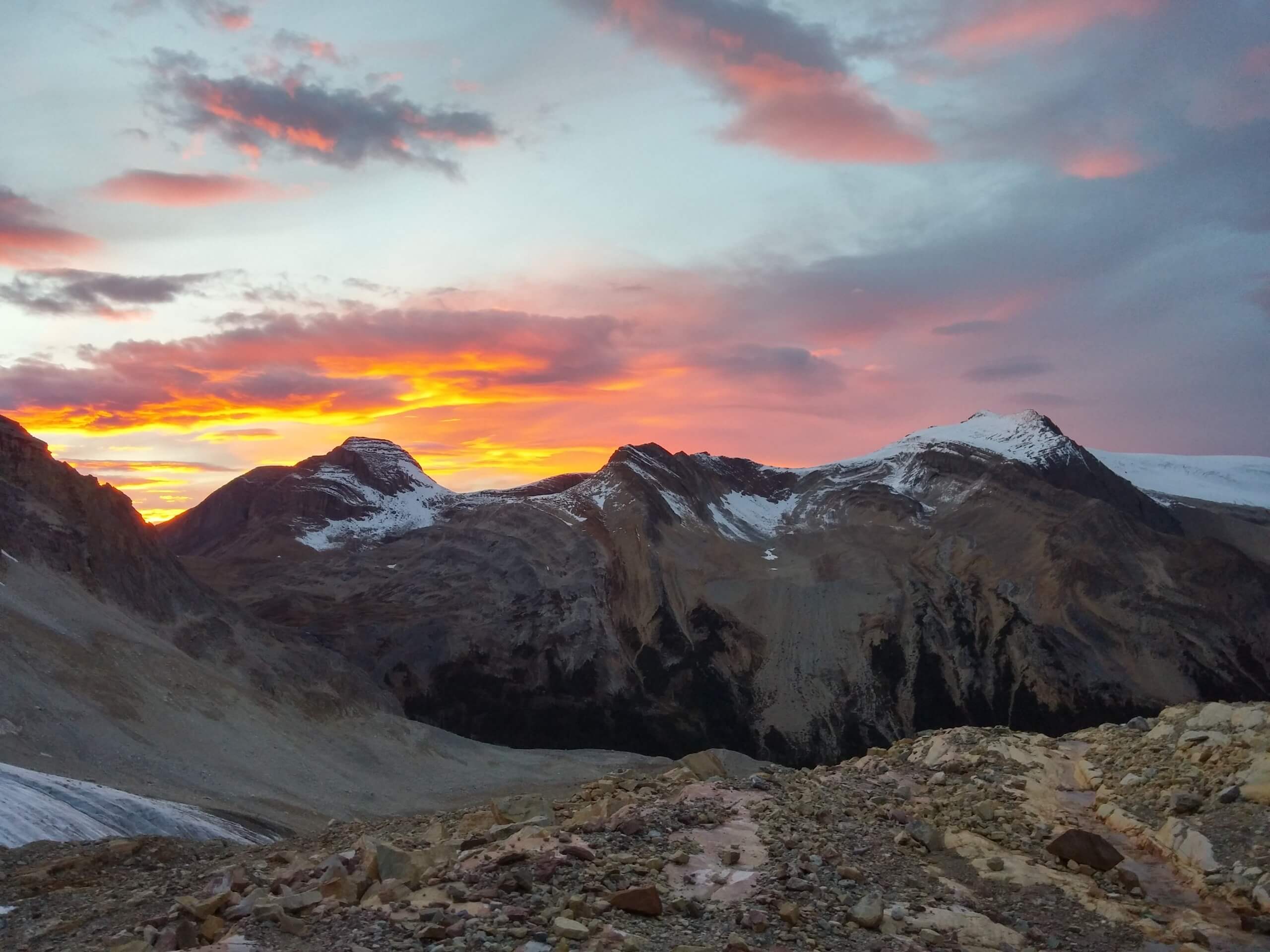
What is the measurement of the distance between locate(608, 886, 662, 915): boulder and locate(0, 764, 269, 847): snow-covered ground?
1738 cm

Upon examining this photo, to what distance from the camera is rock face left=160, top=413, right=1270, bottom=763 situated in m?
90.3

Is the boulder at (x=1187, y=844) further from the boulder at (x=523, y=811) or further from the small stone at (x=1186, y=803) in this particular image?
the boulder at (x=523, y=811)

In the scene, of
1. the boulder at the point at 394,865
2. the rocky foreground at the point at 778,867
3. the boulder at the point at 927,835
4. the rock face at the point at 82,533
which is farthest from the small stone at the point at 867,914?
the rock face at the point at 82,533

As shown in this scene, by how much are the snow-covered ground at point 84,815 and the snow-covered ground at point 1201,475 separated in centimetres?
16529

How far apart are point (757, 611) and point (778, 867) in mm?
89184

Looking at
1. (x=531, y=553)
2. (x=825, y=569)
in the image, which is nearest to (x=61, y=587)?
(x=531, y=553)

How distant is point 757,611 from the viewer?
99625mm

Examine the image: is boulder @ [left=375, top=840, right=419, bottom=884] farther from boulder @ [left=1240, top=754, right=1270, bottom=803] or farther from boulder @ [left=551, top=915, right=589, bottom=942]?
boulder @ [left=1240, top=754, right=1270, bottom=803]

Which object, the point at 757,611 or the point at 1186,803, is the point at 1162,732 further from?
the point at 757,611

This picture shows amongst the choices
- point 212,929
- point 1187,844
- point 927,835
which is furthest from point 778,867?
point 212,929

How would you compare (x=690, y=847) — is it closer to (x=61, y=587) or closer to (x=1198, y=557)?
(x=61, y=587)

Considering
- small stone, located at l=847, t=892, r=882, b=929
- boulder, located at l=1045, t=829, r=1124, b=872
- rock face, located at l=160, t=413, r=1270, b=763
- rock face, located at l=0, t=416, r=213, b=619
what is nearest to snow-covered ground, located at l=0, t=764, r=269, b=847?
small stone, located at l=847, t=892, r=882, b=929

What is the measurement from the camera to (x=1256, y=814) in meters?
13.1

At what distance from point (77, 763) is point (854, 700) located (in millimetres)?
64707
